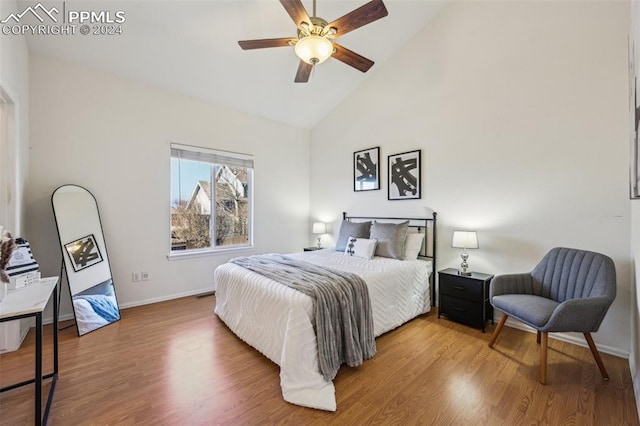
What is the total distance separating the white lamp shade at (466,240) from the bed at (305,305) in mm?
477

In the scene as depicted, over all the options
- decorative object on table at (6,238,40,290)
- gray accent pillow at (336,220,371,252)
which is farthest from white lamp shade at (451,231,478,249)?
decorative object on table at (6,238,40,290)

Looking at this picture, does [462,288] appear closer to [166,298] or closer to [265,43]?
[265,43]

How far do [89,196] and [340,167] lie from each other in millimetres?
3497

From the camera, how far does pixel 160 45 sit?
304 centimetres

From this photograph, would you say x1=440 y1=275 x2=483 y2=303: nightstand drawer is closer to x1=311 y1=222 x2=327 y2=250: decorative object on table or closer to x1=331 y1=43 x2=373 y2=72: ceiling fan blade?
x1=311 y1=222 x2=327 y2=250: decorative object on table

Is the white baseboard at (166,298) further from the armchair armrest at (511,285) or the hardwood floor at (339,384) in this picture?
the armchair armrest at (511,285)

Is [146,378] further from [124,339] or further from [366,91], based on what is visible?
[366,91]

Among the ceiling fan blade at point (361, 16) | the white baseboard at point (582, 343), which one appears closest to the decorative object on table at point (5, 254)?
the ceiling fan blade at point (361, 16)

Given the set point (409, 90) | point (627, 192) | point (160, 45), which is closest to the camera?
point (627, 192)

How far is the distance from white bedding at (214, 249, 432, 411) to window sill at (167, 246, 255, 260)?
1.16 m

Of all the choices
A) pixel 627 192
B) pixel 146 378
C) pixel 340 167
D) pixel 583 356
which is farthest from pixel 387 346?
pixel 340 167

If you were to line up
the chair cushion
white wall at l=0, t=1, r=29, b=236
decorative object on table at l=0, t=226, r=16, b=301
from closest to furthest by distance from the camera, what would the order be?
decorative object on table at l=0, t=226, r=16, b=301
the chair cushion
white wall at l=0, t=1, r=29, b=236

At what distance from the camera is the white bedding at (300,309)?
1857 millimetres

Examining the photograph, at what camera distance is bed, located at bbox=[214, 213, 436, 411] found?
1.87 meters
